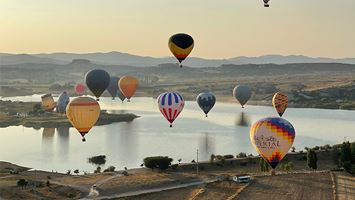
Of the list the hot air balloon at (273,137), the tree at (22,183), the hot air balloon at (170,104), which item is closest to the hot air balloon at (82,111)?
the tree at (22,183)

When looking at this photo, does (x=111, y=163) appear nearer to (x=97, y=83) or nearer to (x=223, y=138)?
(x=97, y=83)

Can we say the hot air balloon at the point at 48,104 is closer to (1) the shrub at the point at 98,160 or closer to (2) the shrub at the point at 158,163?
(1) the shrub at the point at 98,160

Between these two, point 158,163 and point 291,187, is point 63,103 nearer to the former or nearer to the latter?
point 158,163

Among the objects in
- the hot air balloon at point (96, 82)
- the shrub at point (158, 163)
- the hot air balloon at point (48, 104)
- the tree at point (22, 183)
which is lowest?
the tree at point (22, 183)

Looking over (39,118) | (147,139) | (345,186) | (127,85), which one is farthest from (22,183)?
(39,118)

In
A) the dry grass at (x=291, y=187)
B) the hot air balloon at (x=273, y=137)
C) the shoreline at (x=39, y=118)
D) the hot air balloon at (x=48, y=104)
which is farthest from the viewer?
the hot air balloon at (x=48, y=104)

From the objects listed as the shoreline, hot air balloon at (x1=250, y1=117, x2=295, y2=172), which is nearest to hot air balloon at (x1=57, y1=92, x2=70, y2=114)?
the shoreline

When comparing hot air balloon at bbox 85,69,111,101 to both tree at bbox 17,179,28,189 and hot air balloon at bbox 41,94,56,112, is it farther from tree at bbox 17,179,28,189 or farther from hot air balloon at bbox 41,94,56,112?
hot air balloon at bbox 41,94,56,112
